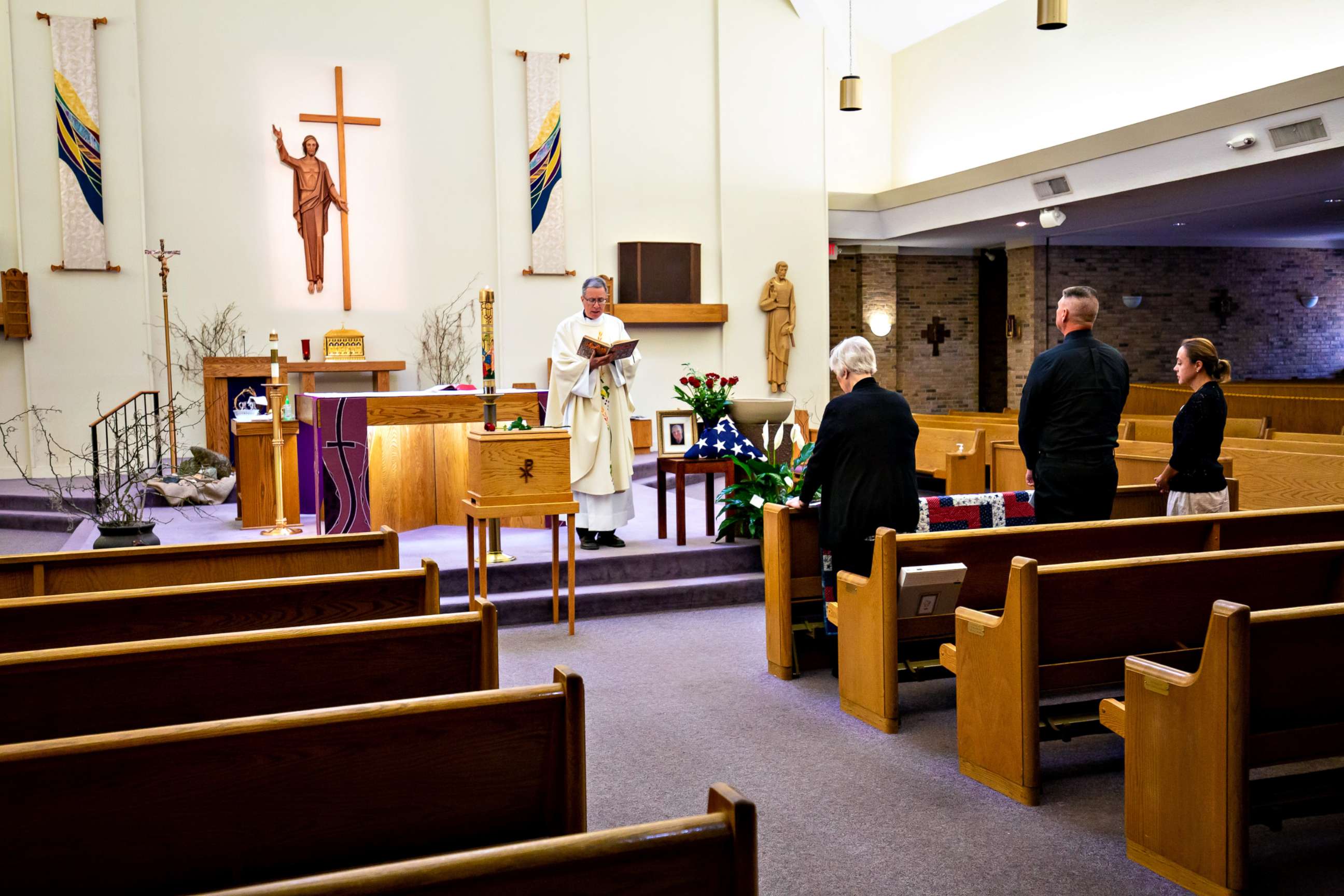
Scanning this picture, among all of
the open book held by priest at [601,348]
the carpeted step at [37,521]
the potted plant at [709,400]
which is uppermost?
the open book held by priest at [601,348]

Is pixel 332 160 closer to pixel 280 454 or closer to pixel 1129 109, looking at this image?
pixel 280 454

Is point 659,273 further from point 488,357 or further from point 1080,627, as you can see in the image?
point 1080,627

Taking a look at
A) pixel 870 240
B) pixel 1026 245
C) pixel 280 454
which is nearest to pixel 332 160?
pixel 280 454

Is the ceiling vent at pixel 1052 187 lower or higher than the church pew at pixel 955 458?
higher

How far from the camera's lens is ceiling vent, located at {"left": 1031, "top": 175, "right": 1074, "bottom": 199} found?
11.5m

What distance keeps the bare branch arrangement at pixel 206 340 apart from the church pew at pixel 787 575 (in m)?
7.49

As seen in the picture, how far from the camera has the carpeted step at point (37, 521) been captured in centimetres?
829

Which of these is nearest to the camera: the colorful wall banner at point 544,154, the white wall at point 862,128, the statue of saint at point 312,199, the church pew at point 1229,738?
the church pew at point 1229,738

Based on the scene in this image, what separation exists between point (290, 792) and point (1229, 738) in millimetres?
2139

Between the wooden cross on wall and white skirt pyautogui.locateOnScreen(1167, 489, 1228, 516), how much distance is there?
851 cm

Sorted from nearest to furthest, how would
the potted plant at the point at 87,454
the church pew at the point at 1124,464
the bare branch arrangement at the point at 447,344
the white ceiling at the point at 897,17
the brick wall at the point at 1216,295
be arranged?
the church pew at the point at 1124,464 → the potted plant at the point at 87,454 → the bare branch arrangement at the point at 447,344 → the white ceiling at the point at 897,17 → the brick wall at the point at 1216,295

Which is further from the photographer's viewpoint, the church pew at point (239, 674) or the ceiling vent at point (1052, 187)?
the ceiling vent at point (1052, 187)

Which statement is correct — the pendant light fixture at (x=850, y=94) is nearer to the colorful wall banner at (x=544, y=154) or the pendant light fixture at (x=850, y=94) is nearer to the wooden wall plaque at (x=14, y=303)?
the colorful wall banner at (x=544, y=154)

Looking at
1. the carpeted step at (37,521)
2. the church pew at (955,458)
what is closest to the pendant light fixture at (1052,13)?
the church pew at (955,458)
